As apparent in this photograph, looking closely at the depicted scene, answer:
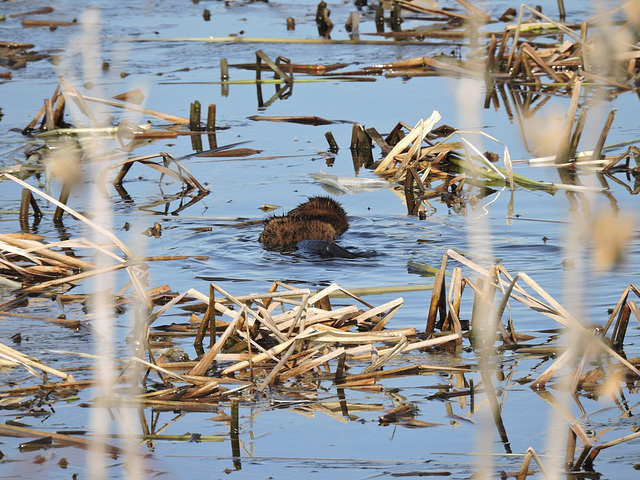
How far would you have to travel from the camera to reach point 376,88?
12.4 meters

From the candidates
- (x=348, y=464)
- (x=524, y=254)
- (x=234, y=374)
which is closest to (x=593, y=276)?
(x=524, y=254)

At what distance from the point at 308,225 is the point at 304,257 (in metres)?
0.32

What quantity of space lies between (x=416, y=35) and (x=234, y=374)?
36.0ft

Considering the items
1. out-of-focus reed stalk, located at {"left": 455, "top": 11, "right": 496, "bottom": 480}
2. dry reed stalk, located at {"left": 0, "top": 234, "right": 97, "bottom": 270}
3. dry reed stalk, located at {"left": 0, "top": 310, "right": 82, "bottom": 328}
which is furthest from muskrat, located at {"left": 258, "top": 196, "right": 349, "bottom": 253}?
out-of-focus reed stalk, located at {"left": 455, "top": 11, "right": 496, "bottom": 480}

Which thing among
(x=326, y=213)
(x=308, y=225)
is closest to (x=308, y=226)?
(x=308, y=225)

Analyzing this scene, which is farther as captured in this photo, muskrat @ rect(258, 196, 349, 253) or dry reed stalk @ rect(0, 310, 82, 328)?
muskrat @ rect(258, 196, 349, 253)

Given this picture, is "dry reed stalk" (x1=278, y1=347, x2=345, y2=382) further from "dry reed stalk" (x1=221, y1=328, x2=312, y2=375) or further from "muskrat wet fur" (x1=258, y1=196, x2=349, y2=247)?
"muskrat wet fur" (x1=258, y1=196, x2=349, y2=247)

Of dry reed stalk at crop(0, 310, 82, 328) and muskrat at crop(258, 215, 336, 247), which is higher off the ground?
muskrat at crop(258, 215, 336, 247)

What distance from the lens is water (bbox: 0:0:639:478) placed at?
12.5 feet

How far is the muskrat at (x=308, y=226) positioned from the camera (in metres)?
7.30

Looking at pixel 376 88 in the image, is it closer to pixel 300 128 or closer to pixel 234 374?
pixel 300 128

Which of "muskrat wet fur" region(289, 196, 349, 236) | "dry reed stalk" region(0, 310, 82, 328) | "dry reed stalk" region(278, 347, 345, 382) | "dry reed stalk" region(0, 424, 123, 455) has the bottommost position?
"dry reed stalk" region(0, 310, 82, 328)

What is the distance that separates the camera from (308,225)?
24.3 feet

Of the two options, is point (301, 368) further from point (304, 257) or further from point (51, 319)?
point (304, 257)
